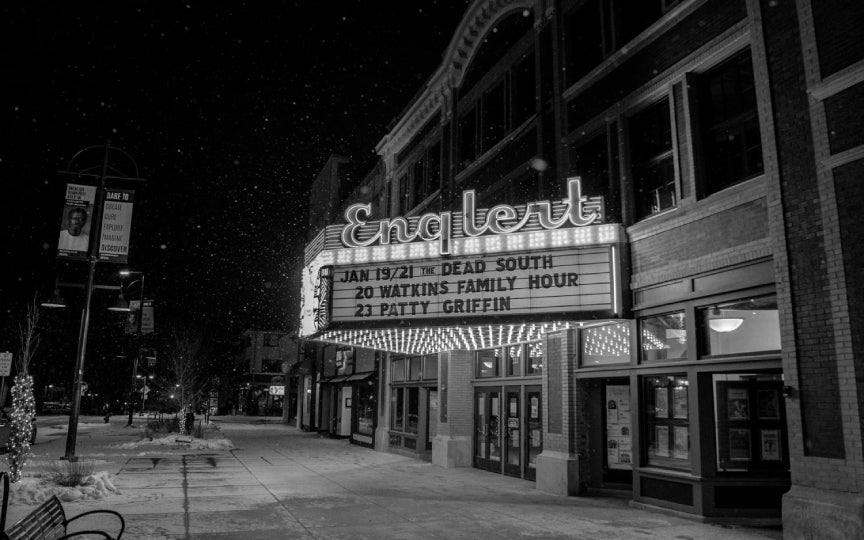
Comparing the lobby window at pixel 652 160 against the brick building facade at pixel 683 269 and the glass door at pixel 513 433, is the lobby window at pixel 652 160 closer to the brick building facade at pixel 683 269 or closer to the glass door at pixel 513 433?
the brick building facade at pixel 683 269

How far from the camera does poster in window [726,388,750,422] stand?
10625mm

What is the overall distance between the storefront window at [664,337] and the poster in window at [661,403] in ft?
1.96

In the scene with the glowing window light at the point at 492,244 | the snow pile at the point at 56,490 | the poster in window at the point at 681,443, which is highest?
the glowing window light at the point at 492,244

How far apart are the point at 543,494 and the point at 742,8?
9949mm

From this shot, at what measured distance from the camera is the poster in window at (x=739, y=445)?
34.4 ft

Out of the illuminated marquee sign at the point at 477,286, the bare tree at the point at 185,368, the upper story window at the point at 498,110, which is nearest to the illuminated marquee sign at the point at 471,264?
the illuminated marquee sign at the point at 477,286

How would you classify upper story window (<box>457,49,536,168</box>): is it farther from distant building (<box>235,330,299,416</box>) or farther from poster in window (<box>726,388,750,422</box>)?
distant building (<box>235,330,299,416</box>)

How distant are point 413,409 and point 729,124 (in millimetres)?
15725

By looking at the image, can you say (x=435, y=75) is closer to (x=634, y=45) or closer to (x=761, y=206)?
(x=634, y=45)

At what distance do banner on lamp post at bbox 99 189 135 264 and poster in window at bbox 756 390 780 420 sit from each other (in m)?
14.7

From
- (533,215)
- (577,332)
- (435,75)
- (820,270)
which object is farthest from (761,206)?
(435,75)

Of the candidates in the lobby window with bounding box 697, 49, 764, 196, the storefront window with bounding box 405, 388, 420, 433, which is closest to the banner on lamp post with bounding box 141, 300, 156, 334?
the storefront window with bounding box 405, 388, 420, 433

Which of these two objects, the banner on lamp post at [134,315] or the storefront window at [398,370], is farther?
the banner on lamp post at [134,315]

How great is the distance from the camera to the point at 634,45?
13.1 metres
